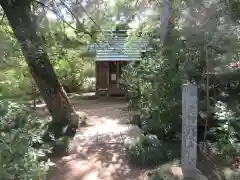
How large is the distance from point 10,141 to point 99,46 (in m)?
4.63

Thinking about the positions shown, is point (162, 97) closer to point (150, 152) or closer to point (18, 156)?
point (150, 152)

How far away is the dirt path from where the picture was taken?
5.70 meters

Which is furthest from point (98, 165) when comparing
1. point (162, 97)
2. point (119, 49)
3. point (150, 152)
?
point (119, 49)

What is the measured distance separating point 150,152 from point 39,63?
3.55 meters

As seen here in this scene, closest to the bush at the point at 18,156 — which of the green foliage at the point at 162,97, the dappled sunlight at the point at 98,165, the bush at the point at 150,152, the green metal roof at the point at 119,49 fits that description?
the dappled sunlight at the point at 98,165

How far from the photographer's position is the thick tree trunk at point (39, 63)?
6688 mm

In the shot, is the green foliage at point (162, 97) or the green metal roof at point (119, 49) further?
the green metal roof at point (119, 49)

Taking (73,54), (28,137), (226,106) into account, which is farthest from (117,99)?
(28,137)

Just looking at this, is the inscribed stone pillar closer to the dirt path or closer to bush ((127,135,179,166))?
the dirt path

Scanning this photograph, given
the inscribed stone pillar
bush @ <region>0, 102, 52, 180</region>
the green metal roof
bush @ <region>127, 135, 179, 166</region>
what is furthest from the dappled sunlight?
the green metal roof

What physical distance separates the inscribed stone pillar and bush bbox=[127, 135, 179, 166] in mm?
1062

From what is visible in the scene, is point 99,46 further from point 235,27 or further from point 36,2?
point 235,27

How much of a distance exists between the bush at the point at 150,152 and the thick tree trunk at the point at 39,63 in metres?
2.43

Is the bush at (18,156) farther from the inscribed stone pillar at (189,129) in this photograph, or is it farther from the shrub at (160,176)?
the inscribed stone pillar at (189,129)
